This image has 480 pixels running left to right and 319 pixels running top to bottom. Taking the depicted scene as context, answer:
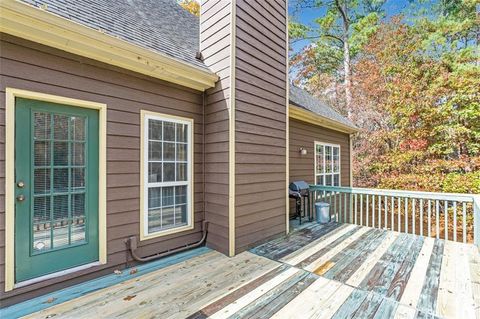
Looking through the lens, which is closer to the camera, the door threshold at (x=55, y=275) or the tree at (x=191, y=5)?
the door threshold at (x=55, y=275)

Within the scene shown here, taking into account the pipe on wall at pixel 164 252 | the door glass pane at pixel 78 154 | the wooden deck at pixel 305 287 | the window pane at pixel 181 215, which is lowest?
the wooden deck at pixel 305 287

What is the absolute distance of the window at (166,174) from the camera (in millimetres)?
3160

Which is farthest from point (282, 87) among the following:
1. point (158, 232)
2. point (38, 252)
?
point (38, 252)

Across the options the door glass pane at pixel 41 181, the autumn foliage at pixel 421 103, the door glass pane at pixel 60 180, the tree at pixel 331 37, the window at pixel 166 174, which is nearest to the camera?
the door glass pane at pixel 41 181

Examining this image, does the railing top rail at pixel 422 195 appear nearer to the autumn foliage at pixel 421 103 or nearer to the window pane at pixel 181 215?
the window pane at pixel 181 215

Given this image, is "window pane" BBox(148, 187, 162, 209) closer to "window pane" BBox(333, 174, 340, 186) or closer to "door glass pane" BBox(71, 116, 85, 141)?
"door glass pane" BBox(71, 116, 85, 141)

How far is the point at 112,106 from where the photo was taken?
2.85 meters

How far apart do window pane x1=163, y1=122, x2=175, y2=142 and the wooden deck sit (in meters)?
1.71

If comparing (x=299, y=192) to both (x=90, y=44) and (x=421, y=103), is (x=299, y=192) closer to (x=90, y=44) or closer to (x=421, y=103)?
(x=90, y=44)

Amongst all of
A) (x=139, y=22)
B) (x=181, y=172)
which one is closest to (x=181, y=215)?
(x=181, y=172)

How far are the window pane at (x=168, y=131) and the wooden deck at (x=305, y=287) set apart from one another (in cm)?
171

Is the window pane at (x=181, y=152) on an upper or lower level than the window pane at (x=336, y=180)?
upper

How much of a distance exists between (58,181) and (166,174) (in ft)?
4.04

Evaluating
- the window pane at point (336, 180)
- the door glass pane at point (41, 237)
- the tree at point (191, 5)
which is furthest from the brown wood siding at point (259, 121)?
the tree at point (191, 5)
